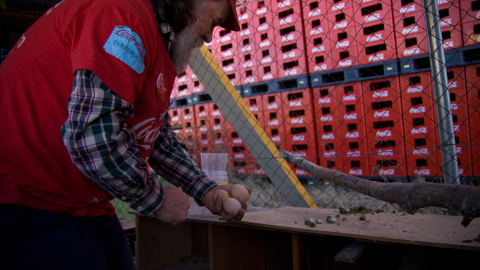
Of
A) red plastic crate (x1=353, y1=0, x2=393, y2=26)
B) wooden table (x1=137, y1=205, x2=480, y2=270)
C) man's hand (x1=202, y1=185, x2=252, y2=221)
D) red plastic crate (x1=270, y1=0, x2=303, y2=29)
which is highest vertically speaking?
red plastic crate (x1=270, y1=0, x2=303, y2=29)

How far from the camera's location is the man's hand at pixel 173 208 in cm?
139

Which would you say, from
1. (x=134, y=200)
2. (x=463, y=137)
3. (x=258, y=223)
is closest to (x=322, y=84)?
(x=463, y=137)

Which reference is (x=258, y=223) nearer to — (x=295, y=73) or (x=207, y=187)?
(x=207, y=187)

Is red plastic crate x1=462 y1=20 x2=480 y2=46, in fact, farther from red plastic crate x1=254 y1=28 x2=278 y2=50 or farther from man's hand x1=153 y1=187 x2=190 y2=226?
man's hand x1=153 y1=187 x2=190 y2=226

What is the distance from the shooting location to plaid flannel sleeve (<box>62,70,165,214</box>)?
1.05 m

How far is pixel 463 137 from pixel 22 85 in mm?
4261

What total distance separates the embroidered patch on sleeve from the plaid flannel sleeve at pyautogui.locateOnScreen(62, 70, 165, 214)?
0.10 meters

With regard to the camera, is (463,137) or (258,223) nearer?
(258,223)

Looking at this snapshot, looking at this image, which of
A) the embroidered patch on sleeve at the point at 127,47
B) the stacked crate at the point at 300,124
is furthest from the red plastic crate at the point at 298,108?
the embroidered patch on sleeve at the point at 127,47

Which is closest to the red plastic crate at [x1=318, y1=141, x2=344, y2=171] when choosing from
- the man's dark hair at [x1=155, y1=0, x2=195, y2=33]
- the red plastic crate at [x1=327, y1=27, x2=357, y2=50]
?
the red plastic crate at [x1=327, y1=27, x2=357, y2=50]

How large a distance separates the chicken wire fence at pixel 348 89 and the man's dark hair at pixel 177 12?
242cm

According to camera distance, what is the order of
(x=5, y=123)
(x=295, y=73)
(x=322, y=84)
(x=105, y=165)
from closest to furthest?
(x=105, y=165) < (x=5, y=123) < (x=322, y=84) < (x=295, y=73)

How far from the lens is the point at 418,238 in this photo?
1.47 meters

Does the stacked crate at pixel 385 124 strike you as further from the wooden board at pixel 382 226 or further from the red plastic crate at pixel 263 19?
the wooden board at pixel 382 226
